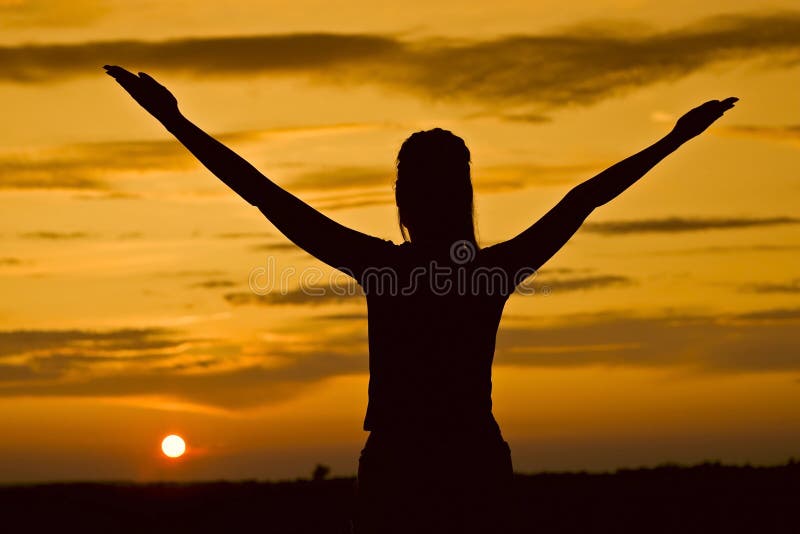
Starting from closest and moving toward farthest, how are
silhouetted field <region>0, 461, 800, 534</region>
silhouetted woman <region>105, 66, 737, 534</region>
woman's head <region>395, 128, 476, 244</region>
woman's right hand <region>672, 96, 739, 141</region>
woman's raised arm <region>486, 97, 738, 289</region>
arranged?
silhouetted woman <region>105, 66, 737, 534</region>, woman's head <region>395, 128, 476, 244</region>, woman's raised arm <region>486, 97, 738, 289</region>, woman's right hand <region>672, 96, 739, 141</region>, silhouetted field <region>0, 461, 800, 534</region>

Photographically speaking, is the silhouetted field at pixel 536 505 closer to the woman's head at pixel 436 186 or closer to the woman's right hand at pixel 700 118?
the woman's right hand at pixel 700 118

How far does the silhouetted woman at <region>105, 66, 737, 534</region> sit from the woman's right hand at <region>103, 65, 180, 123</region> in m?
0.17

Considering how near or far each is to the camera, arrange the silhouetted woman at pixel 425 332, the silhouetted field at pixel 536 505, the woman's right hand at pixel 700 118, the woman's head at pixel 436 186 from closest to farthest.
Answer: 1. the silhouetted woman at pixel 425 332
2. the woman's head at pixel 436 186
3. the woman's right hand at pixel 700 118
4. the silhouetted field at pixel 536 505

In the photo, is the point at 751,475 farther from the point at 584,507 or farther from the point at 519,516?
the point at 519,516

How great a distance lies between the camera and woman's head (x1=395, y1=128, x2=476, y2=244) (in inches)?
197

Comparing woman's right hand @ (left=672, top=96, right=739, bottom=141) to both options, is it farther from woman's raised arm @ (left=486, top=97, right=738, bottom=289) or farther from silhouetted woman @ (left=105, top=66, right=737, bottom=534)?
silhouetted woman @ (left=105, top=66, right=737, bottom=534)

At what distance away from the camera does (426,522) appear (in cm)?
488

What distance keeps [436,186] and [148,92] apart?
4.55 feet

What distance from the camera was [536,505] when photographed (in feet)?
42.6

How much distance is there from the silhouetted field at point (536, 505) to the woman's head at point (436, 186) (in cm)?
747

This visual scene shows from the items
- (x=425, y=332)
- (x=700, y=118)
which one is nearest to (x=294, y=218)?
(x=425, y=332)

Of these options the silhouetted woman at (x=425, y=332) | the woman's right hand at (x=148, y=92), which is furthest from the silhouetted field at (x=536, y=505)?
the woman's right hand at (x=148, y=92)

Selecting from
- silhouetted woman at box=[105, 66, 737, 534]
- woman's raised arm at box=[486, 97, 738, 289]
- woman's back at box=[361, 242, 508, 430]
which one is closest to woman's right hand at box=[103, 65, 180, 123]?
silhouetted woman at box=[105, 66, 737, 534]

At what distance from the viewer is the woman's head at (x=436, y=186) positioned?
5.00m
